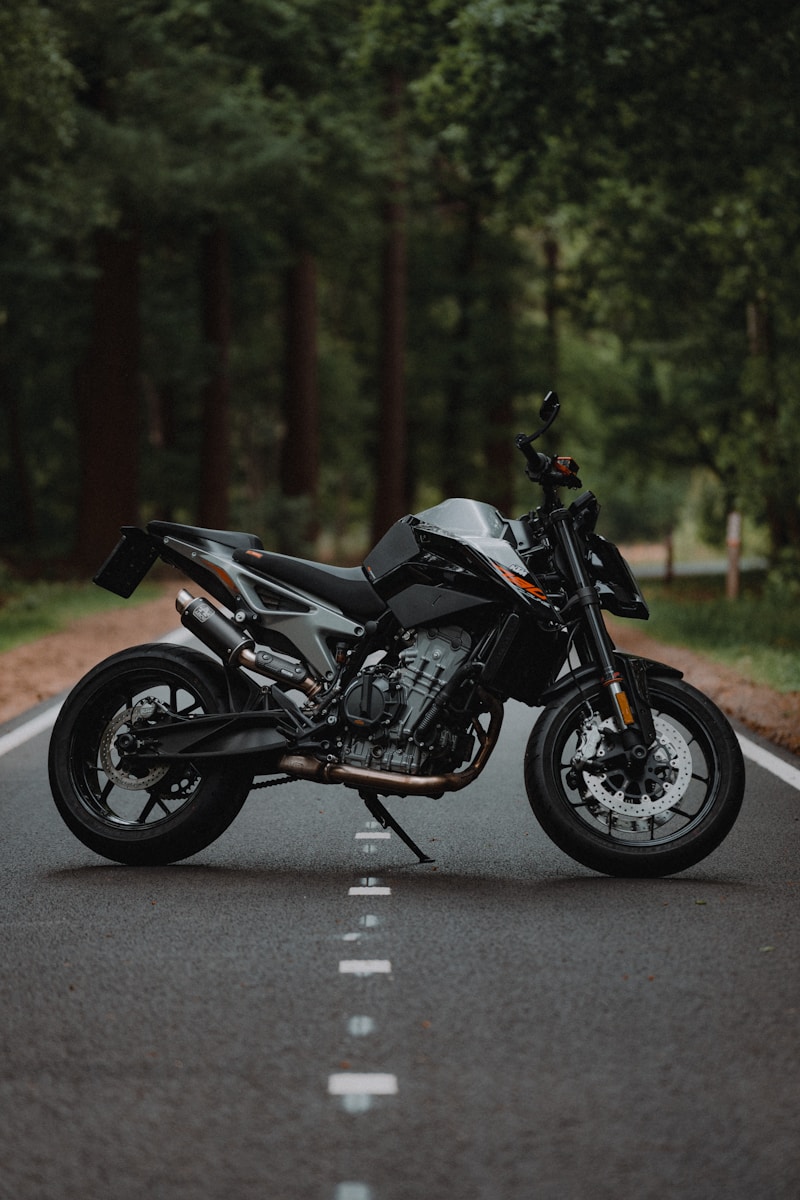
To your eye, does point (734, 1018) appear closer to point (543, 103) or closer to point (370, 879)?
point (370, 879)

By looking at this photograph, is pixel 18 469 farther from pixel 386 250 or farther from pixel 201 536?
pixel 201 536

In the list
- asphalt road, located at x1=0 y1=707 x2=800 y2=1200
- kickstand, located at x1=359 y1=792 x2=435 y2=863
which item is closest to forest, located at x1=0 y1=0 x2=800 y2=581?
kickstand, located at x1=359 y1=792 x2=435 y2=863

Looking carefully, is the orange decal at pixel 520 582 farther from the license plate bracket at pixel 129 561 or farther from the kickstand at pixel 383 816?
the license plate bracket at pixel 129 561

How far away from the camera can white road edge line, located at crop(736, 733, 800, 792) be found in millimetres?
8484

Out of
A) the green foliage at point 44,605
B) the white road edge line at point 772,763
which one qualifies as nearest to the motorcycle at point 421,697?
the white road edge line at point 772,763

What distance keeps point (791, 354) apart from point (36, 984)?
19097 mm

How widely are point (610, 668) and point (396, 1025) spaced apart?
2103 mm

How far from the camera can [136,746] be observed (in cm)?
631

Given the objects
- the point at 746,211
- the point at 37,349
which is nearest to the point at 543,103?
the point at 746,211

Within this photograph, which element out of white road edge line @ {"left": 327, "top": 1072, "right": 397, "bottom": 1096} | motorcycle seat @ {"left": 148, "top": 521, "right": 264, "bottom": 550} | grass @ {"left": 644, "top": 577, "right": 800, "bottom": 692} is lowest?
grass @ {"left": 644, "top": 577, "right": 800, "bottom": 692}

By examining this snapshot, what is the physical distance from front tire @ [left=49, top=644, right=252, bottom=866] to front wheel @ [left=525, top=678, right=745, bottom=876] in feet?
3.96

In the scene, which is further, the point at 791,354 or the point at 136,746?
the point at 791,354

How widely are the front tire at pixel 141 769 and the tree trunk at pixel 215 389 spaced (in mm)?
27312

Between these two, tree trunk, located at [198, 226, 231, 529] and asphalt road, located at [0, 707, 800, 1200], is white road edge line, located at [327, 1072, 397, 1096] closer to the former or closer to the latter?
asphalt road, located at [0, 707, 800, 1200]
